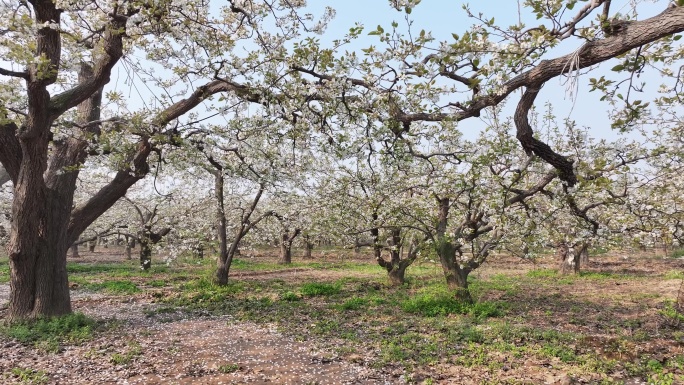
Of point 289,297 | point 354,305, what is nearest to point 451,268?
point 354,305

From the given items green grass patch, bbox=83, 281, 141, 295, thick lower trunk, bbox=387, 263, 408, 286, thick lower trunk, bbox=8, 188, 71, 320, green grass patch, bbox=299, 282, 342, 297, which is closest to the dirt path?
thick lower trunk, bbox=8, 188, 71, 320

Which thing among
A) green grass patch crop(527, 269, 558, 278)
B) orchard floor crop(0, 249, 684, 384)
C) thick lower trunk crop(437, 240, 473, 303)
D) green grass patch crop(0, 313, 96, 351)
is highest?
thick lower trunk crop(437, 240, 473, 303)

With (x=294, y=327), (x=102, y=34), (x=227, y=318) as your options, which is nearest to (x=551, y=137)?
(x=294, y=327)

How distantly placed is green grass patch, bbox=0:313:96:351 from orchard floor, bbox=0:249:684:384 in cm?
14

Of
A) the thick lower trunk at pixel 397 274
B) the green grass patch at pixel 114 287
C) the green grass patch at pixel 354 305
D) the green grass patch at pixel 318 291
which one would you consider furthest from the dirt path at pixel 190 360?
the thick lower trunk at pixel 397 274

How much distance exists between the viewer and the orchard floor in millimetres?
6645

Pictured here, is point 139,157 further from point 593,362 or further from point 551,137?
point 551,137

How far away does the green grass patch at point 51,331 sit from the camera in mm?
8227

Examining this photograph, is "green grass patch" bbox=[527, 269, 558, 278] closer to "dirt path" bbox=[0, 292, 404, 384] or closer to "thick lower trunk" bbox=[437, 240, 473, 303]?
"thick lower trunk" bbox=[437, 240, 473, 303]

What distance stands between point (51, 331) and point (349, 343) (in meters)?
6.12

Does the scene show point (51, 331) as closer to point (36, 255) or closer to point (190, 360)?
point (36, 255)

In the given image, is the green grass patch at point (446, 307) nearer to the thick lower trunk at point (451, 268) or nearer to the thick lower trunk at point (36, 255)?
the thick lower trunk at point (451, 268)

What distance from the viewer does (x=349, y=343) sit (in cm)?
856

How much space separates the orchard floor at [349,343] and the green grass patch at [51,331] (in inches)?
5.5
